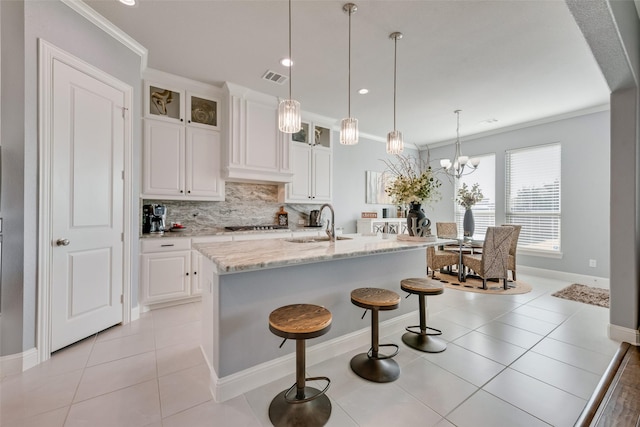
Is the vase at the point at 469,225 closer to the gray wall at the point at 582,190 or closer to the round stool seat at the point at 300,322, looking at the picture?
the gray wall at the point at 582,190

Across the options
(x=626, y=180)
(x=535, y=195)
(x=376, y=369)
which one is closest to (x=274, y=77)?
(x=376, y=369)

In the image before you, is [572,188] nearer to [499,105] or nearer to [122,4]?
[499,105]

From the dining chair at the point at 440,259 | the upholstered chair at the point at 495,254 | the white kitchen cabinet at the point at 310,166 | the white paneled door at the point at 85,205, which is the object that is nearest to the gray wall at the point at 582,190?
the upholstered chair at the point at 495,254

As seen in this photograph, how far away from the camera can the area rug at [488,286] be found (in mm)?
3949

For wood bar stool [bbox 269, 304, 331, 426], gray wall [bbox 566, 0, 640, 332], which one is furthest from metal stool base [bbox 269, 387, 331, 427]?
gray wall [bbox 566, 0, 640, 332]

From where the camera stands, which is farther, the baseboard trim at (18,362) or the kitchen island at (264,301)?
the baseboard trim at (18,362)

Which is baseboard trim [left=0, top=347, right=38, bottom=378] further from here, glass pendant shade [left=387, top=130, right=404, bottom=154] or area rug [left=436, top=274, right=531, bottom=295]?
area rug [left=436, top=274, right=531, bottom=295]

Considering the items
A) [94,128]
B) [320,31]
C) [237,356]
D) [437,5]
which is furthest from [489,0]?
[94,128]

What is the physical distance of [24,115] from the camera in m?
1.99

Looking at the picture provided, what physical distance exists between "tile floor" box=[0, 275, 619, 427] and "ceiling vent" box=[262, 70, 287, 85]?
3032mm

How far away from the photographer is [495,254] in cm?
412

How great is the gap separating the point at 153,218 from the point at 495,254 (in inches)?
194

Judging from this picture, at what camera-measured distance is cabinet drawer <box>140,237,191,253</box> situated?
3054 millimetres

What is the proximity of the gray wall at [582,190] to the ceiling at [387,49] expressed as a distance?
1.37ft
